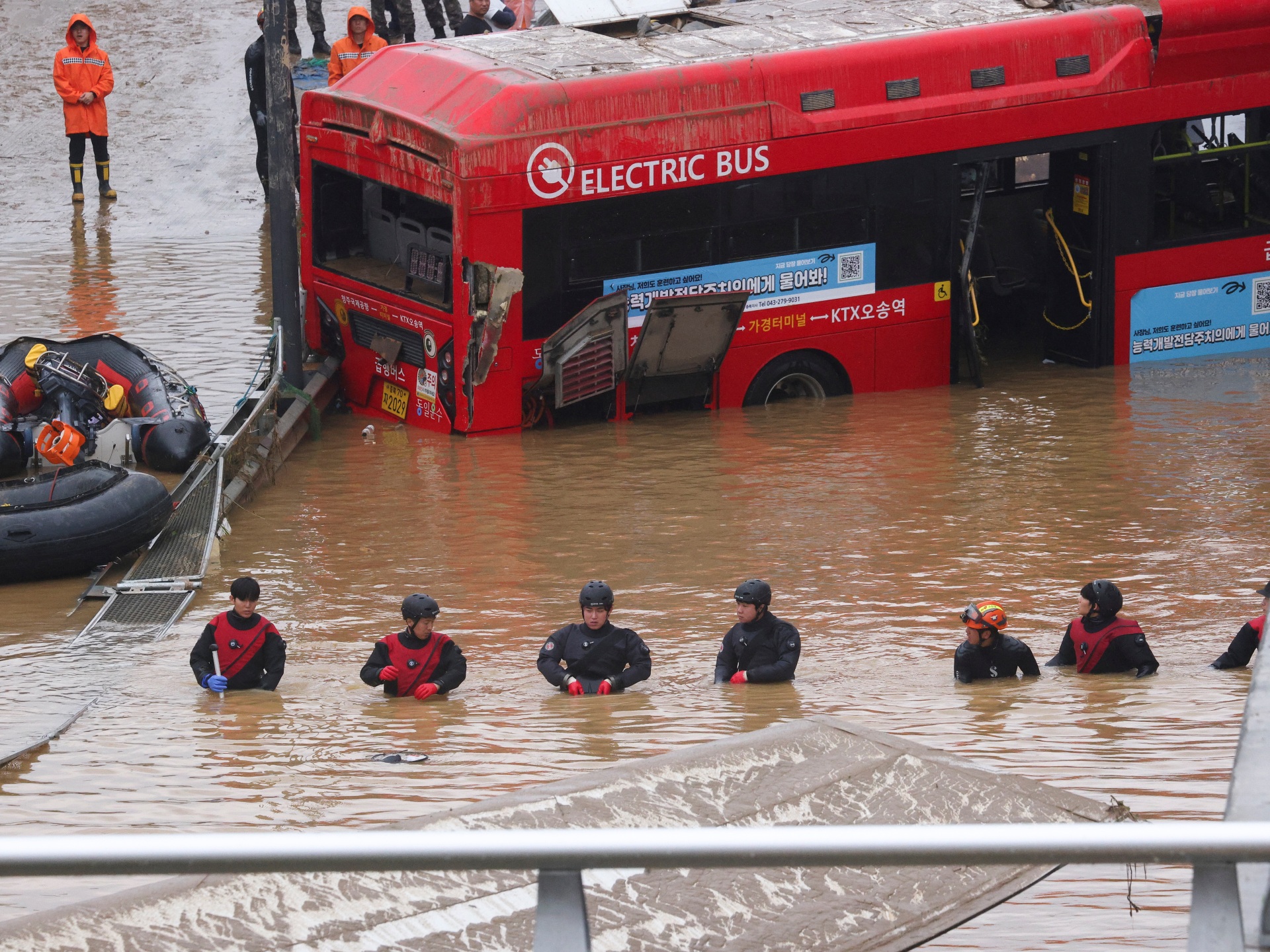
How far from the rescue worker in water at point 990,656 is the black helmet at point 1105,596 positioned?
1.47 feet

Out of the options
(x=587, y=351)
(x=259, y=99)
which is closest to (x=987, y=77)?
(x=587, y=351)

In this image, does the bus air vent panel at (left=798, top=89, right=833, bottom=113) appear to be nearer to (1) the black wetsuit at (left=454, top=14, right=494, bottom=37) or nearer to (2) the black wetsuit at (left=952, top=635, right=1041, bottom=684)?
(1) the black wetsuit at (left=454, top=14, right=494, bottom=37)

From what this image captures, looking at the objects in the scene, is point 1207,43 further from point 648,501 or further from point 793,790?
point 793,790

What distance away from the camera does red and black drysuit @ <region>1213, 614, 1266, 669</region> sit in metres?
9.11

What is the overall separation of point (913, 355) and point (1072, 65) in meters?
3.03

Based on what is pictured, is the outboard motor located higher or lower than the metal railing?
lower

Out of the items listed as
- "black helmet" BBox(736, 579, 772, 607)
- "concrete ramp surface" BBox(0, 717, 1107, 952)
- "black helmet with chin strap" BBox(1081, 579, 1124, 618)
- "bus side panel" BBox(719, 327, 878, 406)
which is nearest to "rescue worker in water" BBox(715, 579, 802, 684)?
"black helmet" BBox(736, 579, 772, 607)

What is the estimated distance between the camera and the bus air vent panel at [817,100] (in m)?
15.5

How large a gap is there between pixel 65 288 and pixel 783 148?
26.9ft

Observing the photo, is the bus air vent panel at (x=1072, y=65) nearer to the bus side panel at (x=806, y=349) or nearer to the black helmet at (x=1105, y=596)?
the bus side panel at (x=806, y=349)

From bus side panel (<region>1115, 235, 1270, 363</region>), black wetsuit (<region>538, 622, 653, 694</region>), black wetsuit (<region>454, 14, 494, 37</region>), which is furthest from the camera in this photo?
black wetsuit (<region>454, 14, 494, 37</region>)

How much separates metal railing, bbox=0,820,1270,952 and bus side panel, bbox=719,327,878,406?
43.9ft

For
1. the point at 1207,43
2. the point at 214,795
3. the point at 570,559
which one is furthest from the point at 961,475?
the point at 214,795

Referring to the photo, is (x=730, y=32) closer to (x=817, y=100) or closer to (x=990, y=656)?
(x=817, y=100)
